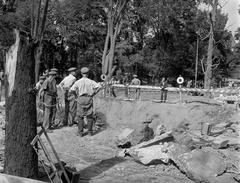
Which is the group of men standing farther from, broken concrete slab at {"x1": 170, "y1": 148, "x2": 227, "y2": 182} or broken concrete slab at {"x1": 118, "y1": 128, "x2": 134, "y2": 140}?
broken concrete slab at {"x1": 170, "y1": 148, "x2": 227, "y2": 182}

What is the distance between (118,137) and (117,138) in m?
0.05

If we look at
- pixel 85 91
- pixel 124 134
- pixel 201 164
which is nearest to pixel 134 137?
pixel 124 134

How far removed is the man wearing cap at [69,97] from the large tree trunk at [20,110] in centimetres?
433

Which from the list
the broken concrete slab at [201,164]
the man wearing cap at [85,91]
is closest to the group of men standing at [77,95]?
the man wearing cap at [85,91]

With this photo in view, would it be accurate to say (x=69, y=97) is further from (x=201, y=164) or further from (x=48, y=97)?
(x=201, y=164)

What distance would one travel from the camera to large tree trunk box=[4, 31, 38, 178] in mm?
3842

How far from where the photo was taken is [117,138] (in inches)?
322

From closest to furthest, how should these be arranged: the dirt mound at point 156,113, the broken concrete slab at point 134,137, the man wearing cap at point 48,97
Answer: the broken concrete slab at point 134,137 → the man wearing cap at point 48,97 → the dirt mound at point 156,113

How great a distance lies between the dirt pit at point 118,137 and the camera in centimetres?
493

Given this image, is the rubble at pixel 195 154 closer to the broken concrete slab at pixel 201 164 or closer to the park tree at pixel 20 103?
the broken concrete slab at pixel 201 164

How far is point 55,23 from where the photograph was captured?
1133 inches

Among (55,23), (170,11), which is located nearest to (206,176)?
(55,23)

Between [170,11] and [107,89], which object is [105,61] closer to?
[107,89]

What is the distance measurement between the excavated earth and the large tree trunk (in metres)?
0.64
